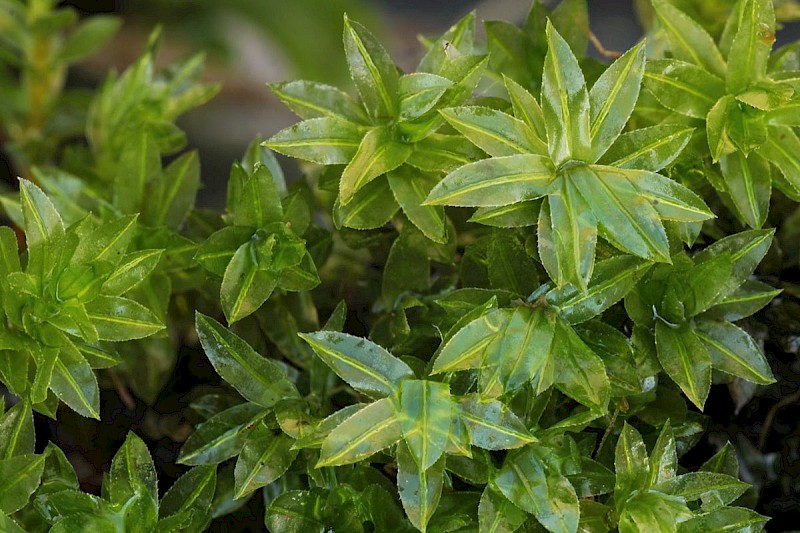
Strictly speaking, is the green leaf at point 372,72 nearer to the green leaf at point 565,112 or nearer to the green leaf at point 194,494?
the green leaf at point 565,112

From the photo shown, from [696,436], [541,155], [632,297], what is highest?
[541,155]

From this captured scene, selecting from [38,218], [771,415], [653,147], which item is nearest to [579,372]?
[653,147]

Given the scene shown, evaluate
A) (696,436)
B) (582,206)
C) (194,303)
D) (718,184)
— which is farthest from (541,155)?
(194,303)

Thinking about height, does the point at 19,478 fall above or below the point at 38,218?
below

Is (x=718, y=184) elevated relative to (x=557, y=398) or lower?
elevated

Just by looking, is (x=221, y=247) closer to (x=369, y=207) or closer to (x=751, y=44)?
(x=369, y=207)

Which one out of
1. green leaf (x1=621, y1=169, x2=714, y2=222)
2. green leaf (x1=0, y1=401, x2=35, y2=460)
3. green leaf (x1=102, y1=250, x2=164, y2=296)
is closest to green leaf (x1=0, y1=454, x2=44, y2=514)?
green leaf (x1=0, y1=401, x2=35, y2=460)

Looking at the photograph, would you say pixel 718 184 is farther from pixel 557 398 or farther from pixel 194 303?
pixel 194 303
